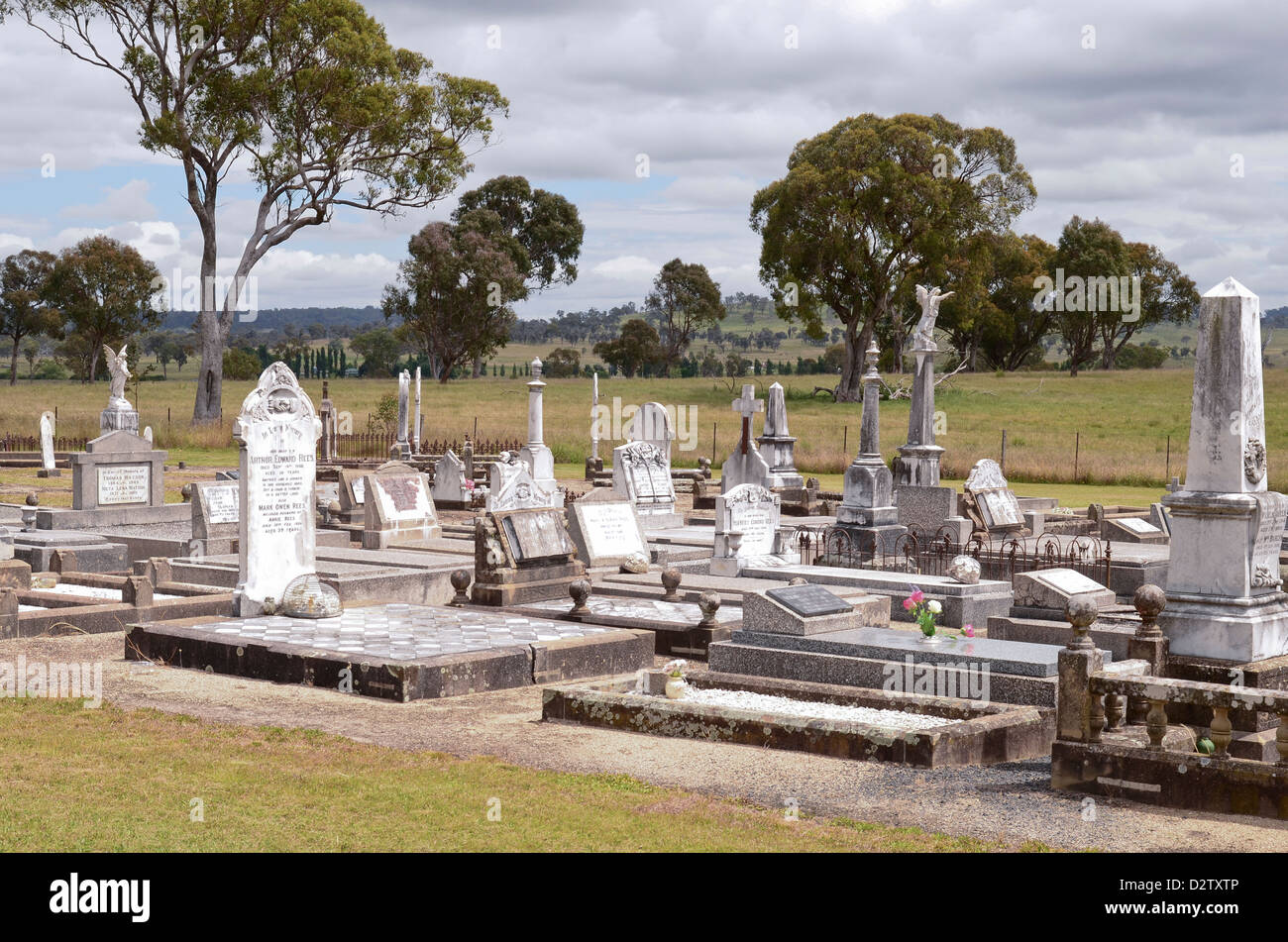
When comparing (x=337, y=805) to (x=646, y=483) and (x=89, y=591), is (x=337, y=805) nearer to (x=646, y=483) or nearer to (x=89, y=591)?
(x=89, y=591)

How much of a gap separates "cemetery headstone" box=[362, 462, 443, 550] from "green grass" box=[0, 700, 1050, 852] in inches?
428

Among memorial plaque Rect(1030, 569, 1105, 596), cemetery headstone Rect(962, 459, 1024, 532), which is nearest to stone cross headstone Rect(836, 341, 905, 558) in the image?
cemetery headstone Rect(962, 459, 1024, 532)

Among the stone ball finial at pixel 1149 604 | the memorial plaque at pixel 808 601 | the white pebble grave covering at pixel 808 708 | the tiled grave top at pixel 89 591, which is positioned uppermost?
the stone ball finial at pixel 1149 604

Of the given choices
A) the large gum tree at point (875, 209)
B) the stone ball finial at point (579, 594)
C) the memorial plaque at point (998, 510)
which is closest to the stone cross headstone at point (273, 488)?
the stone ball finial at point (579, 594)

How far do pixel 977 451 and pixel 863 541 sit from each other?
70.6 feet

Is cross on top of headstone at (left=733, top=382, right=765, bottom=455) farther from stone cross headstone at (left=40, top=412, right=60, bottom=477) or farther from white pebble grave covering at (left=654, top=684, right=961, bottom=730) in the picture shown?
stone cross headstone at (left=40, top=412, right=60, bottom=477)

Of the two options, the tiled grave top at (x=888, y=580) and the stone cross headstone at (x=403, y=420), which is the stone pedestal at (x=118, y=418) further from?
the tiled grave top at (x=888, y=580)

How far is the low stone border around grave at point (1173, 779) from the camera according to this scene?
803 centimetres

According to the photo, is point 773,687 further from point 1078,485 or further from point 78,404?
point 78,404

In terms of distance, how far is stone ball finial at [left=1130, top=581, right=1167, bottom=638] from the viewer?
34.0ft

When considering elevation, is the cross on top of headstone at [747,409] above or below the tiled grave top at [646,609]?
above

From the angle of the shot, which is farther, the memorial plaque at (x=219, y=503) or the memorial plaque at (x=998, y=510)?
the memorial plaque at (x=998, y=510)

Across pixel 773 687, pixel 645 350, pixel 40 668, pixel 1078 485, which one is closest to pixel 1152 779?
pixel 773 687

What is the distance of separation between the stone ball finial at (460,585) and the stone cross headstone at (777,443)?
14483 millimetres
